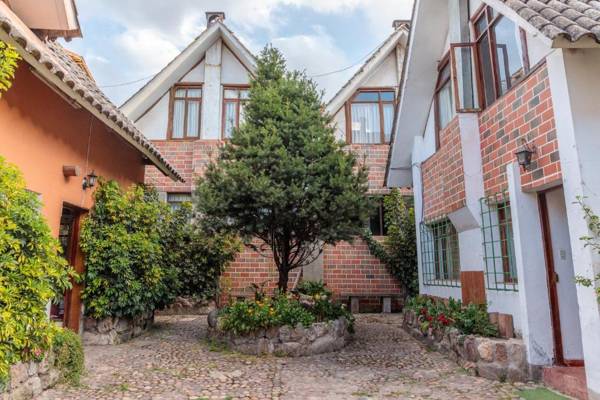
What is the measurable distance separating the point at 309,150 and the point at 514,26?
11.6ft

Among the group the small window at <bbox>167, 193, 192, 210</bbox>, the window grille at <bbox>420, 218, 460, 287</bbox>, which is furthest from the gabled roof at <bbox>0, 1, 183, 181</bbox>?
the window grille at <bbox>420, 218, 460, 287</bbox>

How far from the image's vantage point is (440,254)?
Result: 800 centimetres

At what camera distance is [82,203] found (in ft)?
23.0

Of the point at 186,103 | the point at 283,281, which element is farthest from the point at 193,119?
the point at 283,281

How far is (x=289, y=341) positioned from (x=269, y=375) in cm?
112

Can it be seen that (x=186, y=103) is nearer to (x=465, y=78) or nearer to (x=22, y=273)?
(x=465, y=78)

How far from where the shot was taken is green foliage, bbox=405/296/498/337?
548cm

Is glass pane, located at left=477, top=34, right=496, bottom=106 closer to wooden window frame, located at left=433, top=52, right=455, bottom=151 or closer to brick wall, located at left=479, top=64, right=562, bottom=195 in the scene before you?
brick wall, located at left=479, top=64, right=562, bottom=195

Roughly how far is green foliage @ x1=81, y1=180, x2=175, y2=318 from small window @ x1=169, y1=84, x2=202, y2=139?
213 inches

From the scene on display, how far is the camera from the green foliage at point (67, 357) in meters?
4.71

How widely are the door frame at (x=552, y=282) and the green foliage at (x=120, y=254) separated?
6261 millimetres

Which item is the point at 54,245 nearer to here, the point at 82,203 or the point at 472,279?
the point at 82,203

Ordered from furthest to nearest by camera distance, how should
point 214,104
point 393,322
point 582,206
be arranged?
1. point 214,104
2. point 393,322
3. point 582,206

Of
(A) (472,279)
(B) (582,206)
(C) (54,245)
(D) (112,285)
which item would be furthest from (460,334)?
(D) (112,285)
